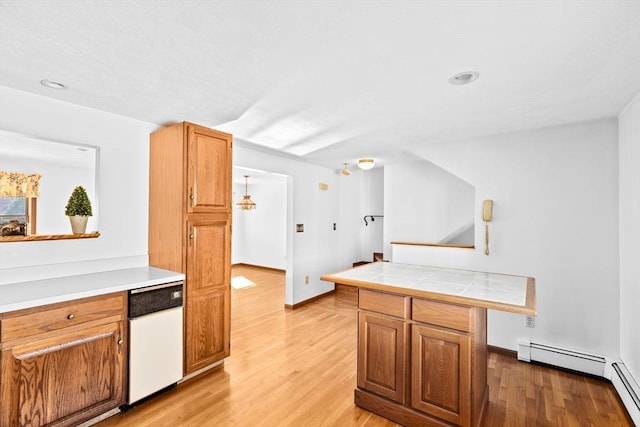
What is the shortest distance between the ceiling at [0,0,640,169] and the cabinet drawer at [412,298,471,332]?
4.78 feet

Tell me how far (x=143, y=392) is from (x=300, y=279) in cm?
273

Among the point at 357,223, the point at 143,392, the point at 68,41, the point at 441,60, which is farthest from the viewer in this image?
the point at 357,223

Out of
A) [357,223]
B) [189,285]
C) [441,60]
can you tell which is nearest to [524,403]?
[441,60]

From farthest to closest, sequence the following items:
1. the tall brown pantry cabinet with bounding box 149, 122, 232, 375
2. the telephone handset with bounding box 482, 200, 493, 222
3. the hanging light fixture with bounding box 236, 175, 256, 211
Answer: the hanging light fixture with bounding box 236, 175, 256, 211 < the telephone handset with bounding box 482, 200, 493, 222 < the tall brown pantry cabinet with bounding box 149, 122, 232, 375

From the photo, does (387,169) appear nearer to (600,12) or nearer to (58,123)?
(600,12)

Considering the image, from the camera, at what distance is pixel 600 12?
134 cm

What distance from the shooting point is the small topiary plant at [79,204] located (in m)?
2.42

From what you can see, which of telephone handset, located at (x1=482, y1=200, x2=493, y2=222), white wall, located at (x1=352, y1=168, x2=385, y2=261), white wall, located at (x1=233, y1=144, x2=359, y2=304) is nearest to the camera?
telephone handset, located at (x1=482, y1=200, x2=493, y2=222)

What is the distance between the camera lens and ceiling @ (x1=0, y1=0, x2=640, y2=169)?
1.34 m

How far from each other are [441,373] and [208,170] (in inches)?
93.2

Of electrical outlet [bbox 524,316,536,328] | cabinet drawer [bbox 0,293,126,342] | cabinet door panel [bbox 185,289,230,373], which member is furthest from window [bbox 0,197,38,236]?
electrical outlet [bbox 524,316,536,328]

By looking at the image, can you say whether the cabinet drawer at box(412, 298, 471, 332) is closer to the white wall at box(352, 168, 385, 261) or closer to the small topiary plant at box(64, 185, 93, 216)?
the small topiary plant at box(64, 185, 93, 216)

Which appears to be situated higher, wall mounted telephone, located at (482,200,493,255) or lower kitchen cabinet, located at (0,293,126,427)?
wall mounted telephone, located at (482,200,493,255)

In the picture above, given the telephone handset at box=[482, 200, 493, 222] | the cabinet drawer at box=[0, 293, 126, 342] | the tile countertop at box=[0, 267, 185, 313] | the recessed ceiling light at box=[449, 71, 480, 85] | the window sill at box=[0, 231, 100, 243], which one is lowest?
the cabinet drawer at box=[0, 293, 126, 342]
